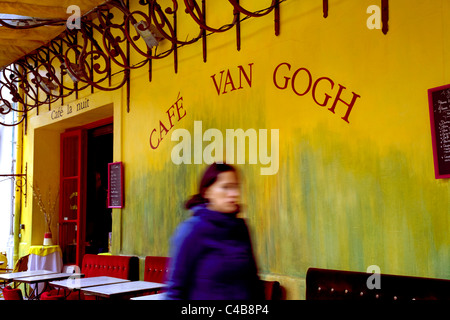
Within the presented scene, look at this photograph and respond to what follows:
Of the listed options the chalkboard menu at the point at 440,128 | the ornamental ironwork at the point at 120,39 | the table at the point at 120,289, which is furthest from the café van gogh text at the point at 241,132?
the table at the point at 120,289

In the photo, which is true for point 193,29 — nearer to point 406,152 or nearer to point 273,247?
point 273,247

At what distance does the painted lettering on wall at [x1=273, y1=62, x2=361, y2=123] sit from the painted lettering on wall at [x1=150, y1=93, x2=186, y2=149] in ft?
4.55

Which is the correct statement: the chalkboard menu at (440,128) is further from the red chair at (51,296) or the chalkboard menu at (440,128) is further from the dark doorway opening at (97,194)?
the dark doorway opening at (97,194)

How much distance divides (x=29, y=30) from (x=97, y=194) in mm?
2668

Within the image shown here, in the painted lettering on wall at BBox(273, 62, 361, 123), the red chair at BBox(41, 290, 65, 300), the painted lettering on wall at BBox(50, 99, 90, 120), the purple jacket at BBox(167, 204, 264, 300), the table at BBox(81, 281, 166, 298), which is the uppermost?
the painted lettering on wall at BBox(50, 99, 90, 120)

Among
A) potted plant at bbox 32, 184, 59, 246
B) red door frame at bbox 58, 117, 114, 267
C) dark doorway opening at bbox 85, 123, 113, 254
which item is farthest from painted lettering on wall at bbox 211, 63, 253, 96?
potted plant at bbox 32, 184, 59, 246

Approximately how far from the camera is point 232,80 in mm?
4777

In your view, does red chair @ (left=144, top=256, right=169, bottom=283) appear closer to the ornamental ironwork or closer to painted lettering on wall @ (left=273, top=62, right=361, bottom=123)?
the ornamental ironwork

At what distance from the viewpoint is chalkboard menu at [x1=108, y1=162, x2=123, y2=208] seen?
6316mm

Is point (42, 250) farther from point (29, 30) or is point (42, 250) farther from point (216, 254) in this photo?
point (216, 254)

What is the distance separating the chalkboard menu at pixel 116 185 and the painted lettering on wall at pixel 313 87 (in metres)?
2.71

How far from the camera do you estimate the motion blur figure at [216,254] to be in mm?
2199

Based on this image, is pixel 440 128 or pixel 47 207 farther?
pixel 47 207
